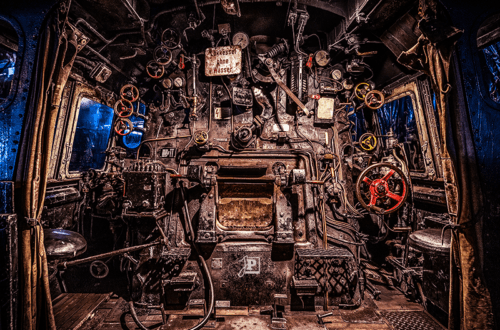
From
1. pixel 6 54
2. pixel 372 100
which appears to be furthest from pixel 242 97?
pixel 6 54

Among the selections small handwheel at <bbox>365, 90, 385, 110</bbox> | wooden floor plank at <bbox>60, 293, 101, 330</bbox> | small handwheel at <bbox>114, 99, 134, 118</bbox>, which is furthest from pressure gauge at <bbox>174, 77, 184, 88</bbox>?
wooden floor plank at <bbox>60, 293, 101, 330</bbox>

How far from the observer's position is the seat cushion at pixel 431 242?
263cm

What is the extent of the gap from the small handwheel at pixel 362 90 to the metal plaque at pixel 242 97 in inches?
94.4

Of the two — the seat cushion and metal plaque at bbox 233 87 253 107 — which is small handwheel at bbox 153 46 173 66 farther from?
the seat cushion

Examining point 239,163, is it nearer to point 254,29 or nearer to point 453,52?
point 254,29

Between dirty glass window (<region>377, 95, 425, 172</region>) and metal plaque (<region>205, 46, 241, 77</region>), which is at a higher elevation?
metal plaque (<region>205, 46, 241, 77</region>)

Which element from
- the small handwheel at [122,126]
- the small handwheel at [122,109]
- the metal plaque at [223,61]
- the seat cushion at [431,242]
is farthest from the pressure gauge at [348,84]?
the small handwheel at [122,126]

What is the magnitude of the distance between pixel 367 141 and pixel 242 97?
306 centimetres

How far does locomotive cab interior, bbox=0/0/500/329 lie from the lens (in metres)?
2.25

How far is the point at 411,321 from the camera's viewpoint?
308 cm

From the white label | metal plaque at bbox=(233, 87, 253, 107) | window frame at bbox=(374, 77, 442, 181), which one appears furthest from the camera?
metal plaque at bbox=(233, 87, 253, 107)

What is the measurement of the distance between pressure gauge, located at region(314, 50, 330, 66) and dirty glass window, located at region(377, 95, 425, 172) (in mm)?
2015

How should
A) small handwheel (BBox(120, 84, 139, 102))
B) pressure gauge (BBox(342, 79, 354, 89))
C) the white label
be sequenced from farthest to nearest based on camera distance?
pressure gauge (BBox(342, 79, 354, 89))
small handwheel (BBox(120, 84, 139, 102))
the white label

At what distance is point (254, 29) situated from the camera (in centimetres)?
448
